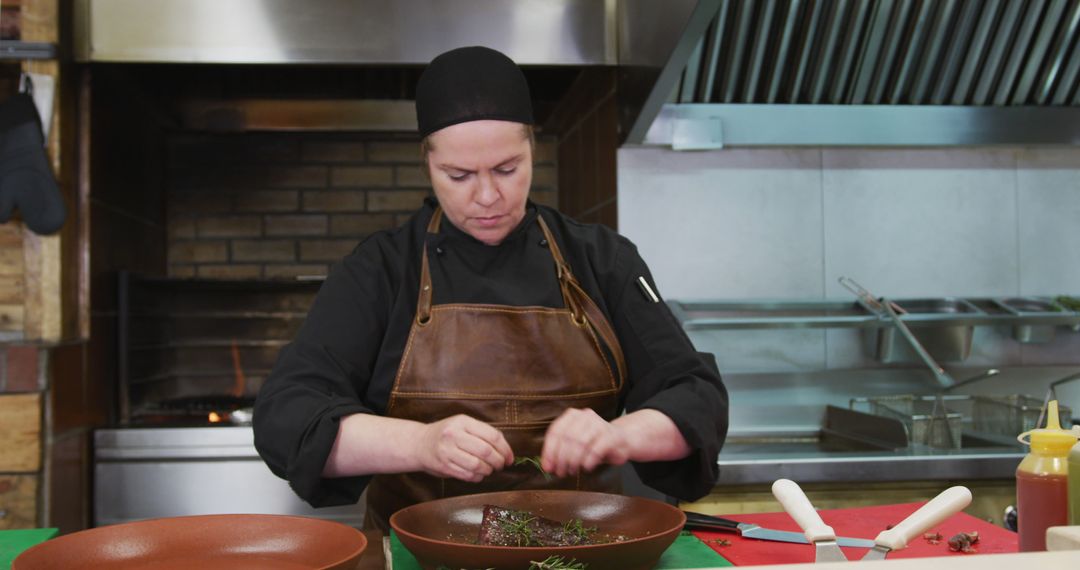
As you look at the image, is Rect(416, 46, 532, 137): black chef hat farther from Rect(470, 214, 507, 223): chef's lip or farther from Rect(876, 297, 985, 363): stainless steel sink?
Rect(876, 297, 985, 363): stainless steel sink

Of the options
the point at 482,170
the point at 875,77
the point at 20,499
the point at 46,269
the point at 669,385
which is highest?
the point at 875,77

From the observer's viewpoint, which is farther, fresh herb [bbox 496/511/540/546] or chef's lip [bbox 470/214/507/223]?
chef's lip [bbox 470/214/507/223]

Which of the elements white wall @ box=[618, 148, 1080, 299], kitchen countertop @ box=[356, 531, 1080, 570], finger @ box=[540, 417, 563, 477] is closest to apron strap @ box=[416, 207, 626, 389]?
finger @ box=[540, 417, 563, 477]

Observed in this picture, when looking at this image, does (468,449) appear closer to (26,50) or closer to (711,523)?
(711,523)

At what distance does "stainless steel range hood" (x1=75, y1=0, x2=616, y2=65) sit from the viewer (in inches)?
128

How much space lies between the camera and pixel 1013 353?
3.41m

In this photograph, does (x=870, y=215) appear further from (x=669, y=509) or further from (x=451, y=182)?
(x=669, y=509)

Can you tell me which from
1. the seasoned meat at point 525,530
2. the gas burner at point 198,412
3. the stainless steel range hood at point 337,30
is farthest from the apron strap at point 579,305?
the gas burner at point 198,412

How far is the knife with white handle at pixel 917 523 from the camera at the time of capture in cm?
121

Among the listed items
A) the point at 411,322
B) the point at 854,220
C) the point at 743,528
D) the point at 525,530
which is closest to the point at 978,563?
the point at 525,530

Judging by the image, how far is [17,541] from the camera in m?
1.60

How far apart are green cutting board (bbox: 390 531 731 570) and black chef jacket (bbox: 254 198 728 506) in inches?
Answer: 7.2

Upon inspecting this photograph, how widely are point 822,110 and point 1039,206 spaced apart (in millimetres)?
890

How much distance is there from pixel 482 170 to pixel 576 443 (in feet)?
1.92
